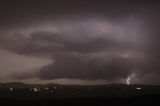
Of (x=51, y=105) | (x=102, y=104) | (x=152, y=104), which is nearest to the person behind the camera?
(x=152, y=104)

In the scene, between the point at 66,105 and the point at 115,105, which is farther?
the point at 66,105

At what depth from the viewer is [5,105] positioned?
6619cm

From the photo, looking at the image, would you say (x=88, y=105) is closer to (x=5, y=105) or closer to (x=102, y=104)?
(x=102, y=104)

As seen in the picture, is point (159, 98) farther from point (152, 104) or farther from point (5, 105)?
point (5, 105)

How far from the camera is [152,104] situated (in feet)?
191

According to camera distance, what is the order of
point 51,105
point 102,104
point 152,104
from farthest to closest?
1. point 51,105
2. point 102,104
3. point 152,104

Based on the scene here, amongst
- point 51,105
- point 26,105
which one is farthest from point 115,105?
point 26,105

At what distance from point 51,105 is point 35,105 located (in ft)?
11.1

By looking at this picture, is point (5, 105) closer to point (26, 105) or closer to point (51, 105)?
point (26, 105)

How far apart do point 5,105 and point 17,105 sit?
2.40 metres

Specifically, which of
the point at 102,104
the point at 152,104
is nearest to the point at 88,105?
the point at 102,104

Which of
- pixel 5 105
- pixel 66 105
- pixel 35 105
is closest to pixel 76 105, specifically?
pixel 66 105

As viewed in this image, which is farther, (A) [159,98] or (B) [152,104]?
(A) [159,98]

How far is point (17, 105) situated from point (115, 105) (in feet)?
66.8
